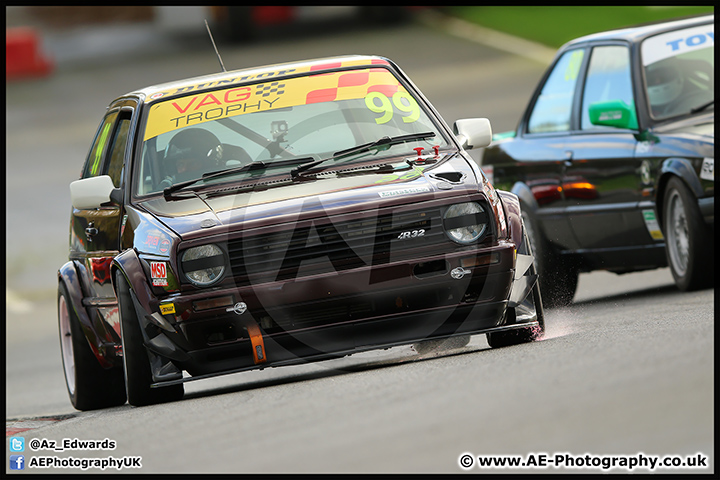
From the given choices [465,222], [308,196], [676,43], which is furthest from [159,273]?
[676,43]

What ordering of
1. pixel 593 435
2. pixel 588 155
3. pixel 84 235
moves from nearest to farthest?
pixel 593 435 < pixel 84 235 < pixel 588 155

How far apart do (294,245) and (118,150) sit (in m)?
2.06

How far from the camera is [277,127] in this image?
25.4ft

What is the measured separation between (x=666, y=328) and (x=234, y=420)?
7.81 ft

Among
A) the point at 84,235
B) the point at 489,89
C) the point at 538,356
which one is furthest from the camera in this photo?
the point at 489,89

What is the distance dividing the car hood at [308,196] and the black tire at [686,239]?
239 centimetres

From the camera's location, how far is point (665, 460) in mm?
4449

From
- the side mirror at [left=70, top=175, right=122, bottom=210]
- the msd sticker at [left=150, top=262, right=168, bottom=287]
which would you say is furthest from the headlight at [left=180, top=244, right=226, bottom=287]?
the side mirror at [left=70, top=175, right=122, bottom=210]

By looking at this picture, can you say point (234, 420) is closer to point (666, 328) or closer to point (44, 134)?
point (666, 328)

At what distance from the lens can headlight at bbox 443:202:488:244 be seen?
22.2 feet

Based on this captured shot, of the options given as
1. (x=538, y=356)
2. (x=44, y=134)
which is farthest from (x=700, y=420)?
(x=44, y=134)

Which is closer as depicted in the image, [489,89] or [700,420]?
[700,420]

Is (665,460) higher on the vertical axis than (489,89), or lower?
higher

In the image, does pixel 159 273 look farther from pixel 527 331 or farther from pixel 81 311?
pixel 527 331
